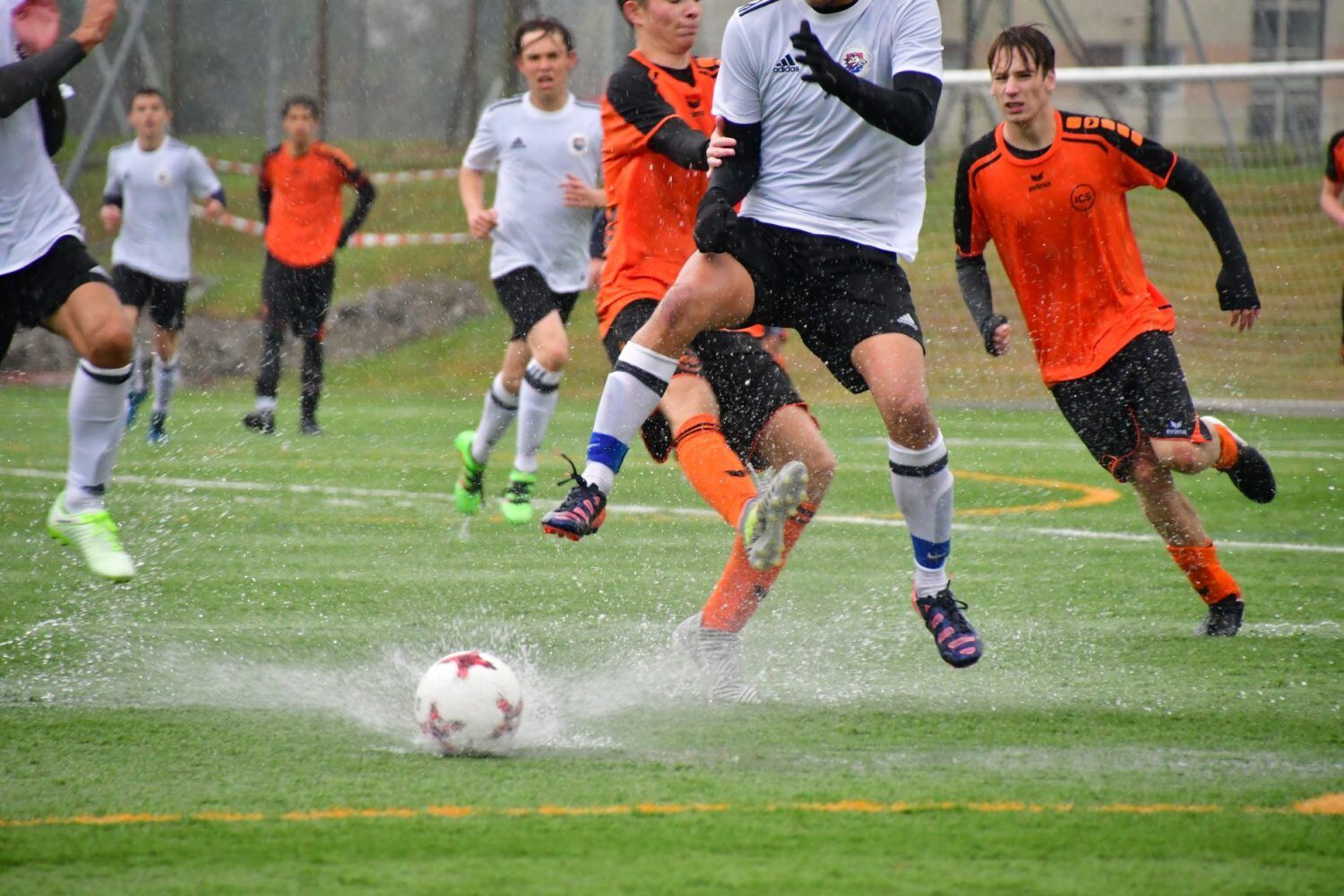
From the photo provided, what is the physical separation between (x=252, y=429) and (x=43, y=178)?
7785mm

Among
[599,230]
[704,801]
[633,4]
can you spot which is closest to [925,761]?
[704,801]

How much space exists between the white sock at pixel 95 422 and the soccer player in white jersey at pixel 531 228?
3.10 m

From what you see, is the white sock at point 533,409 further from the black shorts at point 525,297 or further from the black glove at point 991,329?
the black glove at point 991,329

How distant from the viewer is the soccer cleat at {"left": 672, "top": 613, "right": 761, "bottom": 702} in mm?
4984

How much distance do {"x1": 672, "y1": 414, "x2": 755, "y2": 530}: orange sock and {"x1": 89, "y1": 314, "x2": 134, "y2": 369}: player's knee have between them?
6.38ft

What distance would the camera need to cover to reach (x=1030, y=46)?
5898 millimetres

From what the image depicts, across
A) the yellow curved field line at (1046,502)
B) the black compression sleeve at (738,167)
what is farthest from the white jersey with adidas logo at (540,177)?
the black compression sleeve at (738,167)

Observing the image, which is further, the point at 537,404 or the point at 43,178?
the point at 537,404

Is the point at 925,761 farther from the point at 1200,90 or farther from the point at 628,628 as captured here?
the point at 1200,90

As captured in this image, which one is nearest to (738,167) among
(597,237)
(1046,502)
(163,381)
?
(597,237)

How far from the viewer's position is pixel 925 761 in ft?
13.4

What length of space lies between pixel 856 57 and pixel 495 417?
4704 mm

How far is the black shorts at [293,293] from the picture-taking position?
1374 centimetres

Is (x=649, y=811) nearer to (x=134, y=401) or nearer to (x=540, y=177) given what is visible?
(x=540, y=177)
